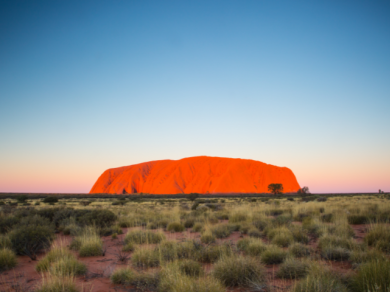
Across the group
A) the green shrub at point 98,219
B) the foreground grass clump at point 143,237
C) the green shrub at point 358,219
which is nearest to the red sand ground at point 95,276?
the foreground grass clump at point 143,237

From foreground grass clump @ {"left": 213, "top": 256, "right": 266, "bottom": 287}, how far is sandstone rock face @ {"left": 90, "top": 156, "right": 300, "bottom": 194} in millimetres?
68942

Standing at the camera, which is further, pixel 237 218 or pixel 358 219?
pixel 237 218

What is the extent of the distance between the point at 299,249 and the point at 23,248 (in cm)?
735

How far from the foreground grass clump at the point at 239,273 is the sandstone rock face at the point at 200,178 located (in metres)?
68.9

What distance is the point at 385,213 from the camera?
10617 mm

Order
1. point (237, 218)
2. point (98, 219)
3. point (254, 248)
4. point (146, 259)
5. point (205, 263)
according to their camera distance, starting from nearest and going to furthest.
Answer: point (146, 259) < point (205, 263) < point (254, 248) < point (98, 219) < point (237, 218)

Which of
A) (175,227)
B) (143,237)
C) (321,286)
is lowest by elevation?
(175,227)

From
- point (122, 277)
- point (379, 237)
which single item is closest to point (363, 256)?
point (379, 237)

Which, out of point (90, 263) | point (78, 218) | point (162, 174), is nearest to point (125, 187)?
point (162, 174)

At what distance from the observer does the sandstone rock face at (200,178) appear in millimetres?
76188

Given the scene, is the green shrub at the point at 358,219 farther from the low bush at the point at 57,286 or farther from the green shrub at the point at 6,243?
the green shrub at the point at 6,243

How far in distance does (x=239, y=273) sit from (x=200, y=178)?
78.7 metres

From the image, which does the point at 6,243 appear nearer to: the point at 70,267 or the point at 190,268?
the point at 70,267

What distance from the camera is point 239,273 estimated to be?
4.18 meters
